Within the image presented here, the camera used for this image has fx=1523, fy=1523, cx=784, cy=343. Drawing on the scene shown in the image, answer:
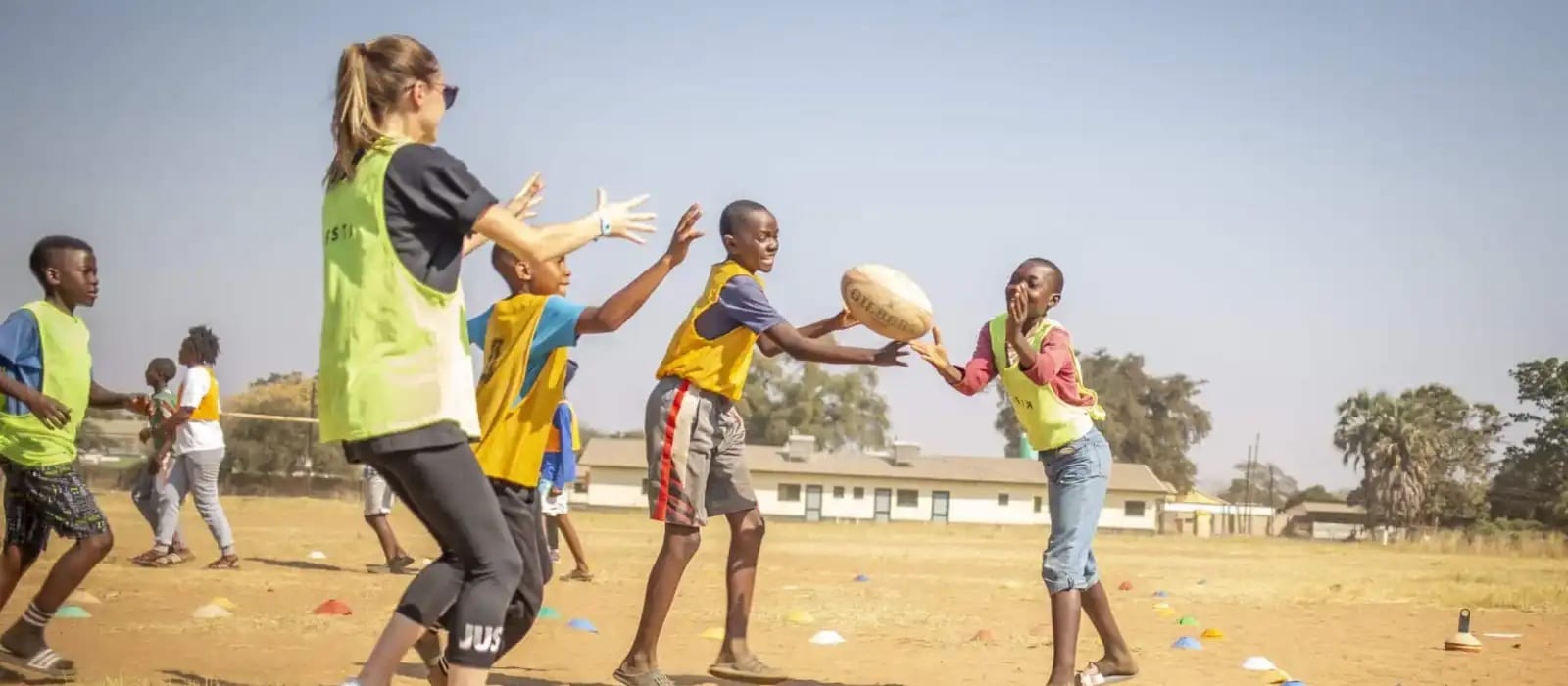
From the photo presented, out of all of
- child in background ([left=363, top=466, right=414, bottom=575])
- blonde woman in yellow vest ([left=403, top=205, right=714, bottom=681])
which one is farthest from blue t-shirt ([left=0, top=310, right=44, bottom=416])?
child in background ([left=363, top=466, right=414, bottom=575])

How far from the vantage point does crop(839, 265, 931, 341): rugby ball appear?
6.93m

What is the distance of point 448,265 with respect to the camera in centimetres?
452

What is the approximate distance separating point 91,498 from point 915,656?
4.49m

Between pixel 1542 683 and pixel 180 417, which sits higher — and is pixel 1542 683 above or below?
below

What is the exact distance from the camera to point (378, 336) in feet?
14.4

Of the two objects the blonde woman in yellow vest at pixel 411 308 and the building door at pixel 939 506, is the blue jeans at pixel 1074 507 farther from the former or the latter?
the building door at pixel 939 506

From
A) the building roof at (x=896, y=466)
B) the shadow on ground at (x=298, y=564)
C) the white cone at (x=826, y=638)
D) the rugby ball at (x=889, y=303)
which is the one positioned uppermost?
the building roof at (x=896, y=466)

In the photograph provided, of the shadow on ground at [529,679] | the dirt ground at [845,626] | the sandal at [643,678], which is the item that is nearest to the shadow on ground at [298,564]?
the dirt ground at [845,626]

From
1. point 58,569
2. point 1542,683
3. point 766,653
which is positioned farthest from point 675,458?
point 1542,683

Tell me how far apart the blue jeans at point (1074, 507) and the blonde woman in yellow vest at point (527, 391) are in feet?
8.51

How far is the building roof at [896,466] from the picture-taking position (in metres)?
79.2

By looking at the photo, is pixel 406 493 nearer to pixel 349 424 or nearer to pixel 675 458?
pixel 349 424

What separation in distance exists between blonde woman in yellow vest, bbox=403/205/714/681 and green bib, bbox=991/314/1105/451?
225cm

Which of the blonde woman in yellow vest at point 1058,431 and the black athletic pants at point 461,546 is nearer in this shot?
the black athletic pants at point 461,546
